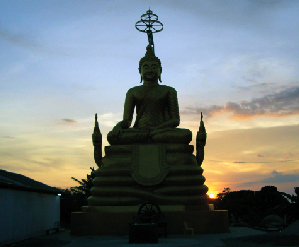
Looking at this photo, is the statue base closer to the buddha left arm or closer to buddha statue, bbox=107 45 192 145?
buddha statue, bbox=107 45 192 145

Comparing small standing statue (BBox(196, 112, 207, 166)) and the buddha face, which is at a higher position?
the buddha face

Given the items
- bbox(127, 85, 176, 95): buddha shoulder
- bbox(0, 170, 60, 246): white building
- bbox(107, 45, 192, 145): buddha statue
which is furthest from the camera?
bbox(127, 85, 176, 95): buddha shoulder

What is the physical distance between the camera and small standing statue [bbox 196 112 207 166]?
17938 millimetres

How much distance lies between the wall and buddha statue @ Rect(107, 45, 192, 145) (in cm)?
388

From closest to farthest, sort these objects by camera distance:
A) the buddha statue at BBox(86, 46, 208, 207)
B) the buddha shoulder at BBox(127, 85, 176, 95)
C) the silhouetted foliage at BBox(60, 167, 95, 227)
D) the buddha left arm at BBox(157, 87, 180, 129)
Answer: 1. the buddha statue at BBox(86, 46, 208, 207)
2. the buddha left arm at BBox(157, 87, 180, 129)
3. the buddha shoulder at BBox(127, 85, 176, 95)
4. the silhouetted foliage at BBox(60, 167, 95, 227)

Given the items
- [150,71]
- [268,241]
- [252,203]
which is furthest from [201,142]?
[252,203]

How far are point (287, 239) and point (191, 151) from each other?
22.3 feet

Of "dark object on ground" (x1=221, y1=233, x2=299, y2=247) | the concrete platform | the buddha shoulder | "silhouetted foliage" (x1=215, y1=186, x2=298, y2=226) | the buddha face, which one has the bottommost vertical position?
"dark object on ground" (x1=221, y1=233, x2=299, y2=247)

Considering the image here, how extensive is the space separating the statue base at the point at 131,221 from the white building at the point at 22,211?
6.00ft

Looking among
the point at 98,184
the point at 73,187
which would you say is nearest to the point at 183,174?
the point at 98,184

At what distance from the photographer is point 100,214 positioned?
15.3 m

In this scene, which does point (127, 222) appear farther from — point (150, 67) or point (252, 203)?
point (252, 203)

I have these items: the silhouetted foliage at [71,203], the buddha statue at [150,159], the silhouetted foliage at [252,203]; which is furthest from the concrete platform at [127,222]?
the silhouetted foliage at [252,203]

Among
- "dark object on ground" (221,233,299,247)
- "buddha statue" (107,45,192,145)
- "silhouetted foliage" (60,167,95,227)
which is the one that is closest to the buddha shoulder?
"buddha statue" (107,45,192,145)
